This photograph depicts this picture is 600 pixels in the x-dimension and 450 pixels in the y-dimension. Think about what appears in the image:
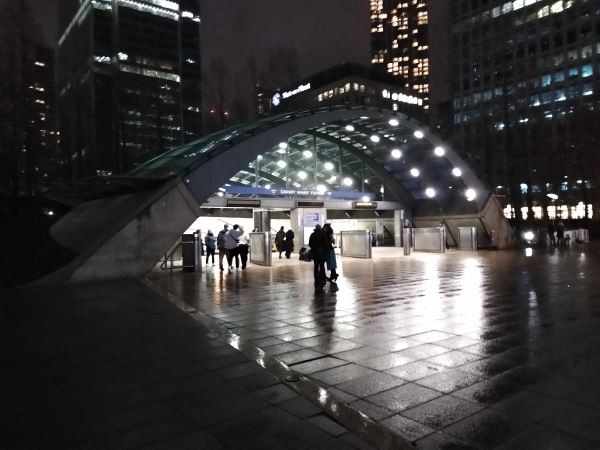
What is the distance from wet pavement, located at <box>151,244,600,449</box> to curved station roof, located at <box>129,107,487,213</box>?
1230cm

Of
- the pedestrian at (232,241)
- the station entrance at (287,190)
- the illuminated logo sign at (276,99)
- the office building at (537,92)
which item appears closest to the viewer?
the station entrance at (287,190)

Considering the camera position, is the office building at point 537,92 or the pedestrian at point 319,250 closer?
the pedestrian at point 319,250

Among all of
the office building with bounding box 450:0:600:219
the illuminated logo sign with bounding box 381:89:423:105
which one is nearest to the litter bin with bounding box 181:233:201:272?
the office building with bounding box 450:0:600:219

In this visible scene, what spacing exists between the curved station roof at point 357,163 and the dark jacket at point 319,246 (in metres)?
9.47

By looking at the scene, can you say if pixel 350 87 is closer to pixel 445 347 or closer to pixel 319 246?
pixel 319 246

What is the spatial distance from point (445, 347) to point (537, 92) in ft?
309

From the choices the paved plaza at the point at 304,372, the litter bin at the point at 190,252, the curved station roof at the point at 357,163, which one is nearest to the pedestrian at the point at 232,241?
the litter bin at the point at 190,252

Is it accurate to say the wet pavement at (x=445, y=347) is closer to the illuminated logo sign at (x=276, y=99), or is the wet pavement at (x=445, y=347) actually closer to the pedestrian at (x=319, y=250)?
the pedestrian at (x=319, y=250)


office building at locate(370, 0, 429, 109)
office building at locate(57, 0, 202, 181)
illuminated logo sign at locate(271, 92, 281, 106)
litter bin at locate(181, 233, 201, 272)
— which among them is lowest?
litter bin at locate(181, 233, 201, 272)

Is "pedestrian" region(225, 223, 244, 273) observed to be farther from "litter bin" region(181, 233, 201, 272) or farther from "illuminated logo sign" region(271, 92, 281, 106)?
"illuminated logo sign" region(271, 92, 281, 106)

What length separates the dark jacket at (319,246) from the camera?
12.4m

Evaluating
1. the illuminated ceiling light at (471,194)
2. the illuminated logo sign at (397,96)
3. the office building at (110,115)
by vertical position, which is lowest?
the illuminated ceiling light at (471,194)

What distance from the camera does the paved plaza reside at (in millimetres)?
3645

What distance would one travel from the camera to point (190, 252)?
1655 cm
